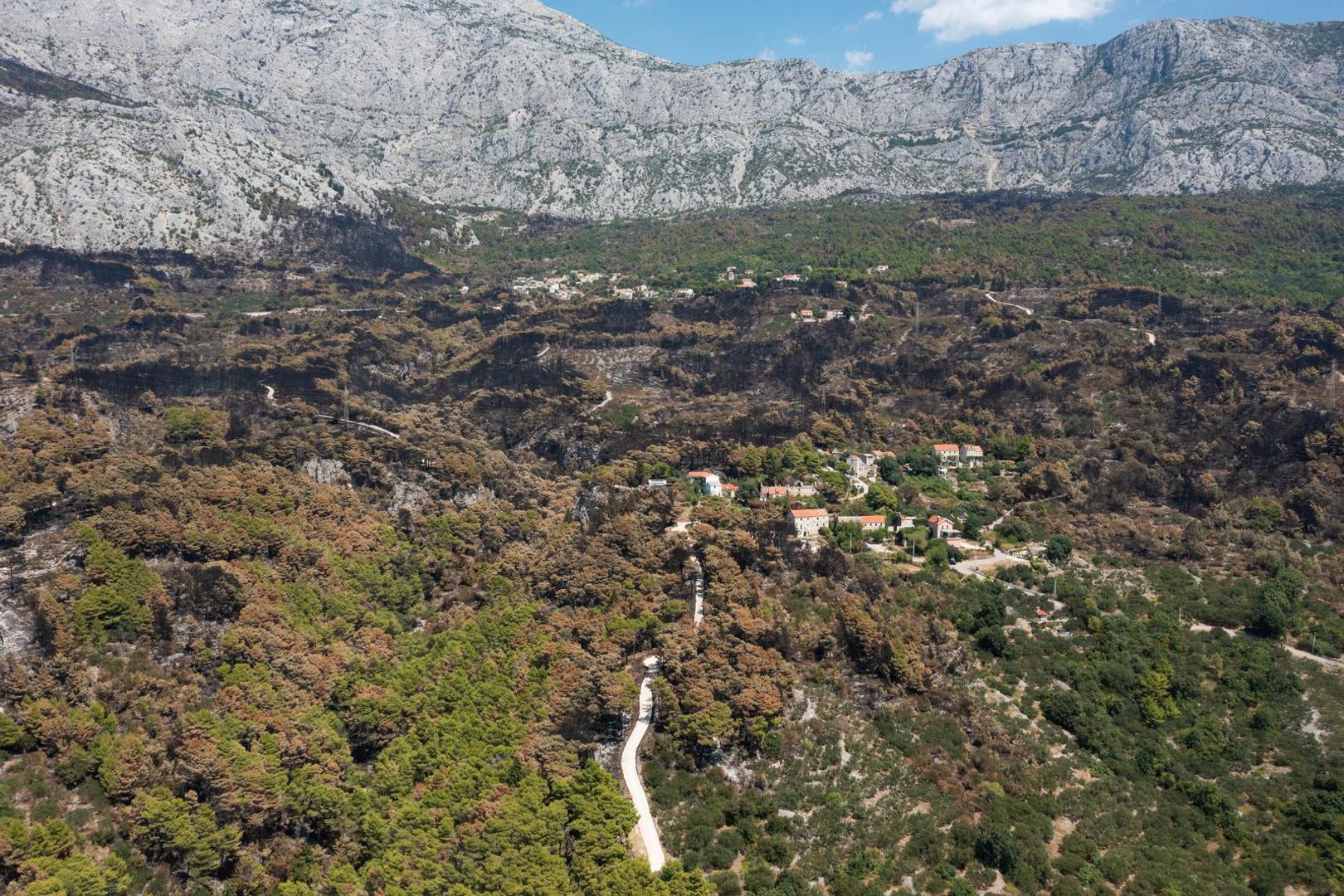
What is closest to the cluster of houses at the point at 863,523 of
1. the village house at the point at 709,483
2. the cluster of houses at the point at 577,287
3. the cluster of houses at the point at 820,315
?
Answer: the village house at the point at 709,483

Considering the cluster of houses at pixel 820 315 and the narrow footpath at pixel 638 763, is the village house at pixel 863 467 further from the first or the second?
the cluster of houses at pixel 820 315

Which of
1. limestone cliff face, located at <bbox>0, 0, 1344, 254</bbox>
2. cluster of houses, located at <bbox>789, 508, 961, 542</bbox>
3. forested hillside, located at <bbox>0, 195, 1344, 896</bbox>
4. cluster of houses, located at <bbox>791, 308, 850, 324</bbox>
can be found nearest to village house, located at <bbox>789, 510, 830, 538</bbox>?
cluster of houses, located at <bbox>789, 508, 961, 542</bbox>

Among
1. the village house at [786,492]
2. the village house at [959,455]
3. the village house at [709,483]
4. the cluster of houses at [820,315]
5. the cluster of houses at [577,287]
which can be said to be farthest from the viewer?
the cluster of houses at [577,287]

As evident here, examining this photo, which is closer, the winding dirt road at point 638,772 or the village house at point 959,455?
the winding dirt road at point 638,772

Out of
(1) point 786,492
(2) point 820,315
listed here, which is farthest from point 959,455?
(2) point 820,315

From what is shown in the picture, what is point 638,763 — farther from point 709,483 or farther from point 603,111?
point 603,111

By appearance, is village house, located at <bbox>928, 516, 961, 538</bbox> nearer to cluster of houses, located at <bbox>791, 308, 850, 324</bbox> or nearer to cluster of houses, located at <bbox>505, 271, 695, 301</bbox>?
cluster of houses, located at <bbox>791, 308, 850, 324</bbox>
